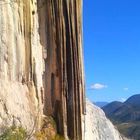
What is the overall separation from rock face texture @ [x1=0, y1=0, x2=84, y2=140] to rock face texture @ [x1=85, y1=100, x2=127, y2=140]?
235 inches

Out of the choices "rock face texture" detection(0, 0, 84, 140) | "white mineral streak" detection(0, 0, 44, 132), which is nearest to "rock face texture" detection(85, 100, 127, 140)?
"rock face texture" detection(0, 0, 84, 140)

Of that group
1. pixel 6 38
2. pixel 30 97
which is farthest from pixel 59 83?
pixel 6 38

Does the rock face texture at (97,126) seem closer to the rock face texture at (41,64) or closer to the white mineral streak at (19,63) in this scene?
the rock face texture at (41,64)

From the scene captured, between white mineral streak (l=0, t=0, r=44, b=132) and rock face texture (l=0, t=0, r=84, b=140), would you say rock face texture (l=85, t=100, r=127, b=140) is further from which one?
white mineral streak (l=0, t=0, r=44, b=132)

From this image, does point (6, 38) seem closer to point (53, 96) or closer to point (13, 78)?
point (13, 78)

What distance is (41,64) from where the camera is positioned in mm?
32125

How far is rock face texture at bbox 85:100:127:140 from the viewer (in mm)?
40744

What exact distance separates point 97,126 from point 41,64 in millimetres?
13001

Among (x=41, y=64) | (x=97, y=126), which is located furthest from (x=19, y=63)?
(x=97, y=126)

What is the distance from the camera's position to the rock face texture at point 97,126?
4074 cm

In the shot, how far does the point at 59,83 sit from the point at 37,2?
4254 mm

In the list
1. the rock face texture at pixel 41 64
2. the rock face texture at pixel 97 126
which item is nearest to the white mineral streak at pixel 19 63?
the rock face texture at pixel 41 64

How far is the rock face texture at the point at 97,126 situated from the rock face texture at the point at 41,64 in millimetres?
5975

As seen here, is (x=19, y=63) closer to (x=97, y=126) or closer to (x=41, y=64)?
(x=41, y=64)
